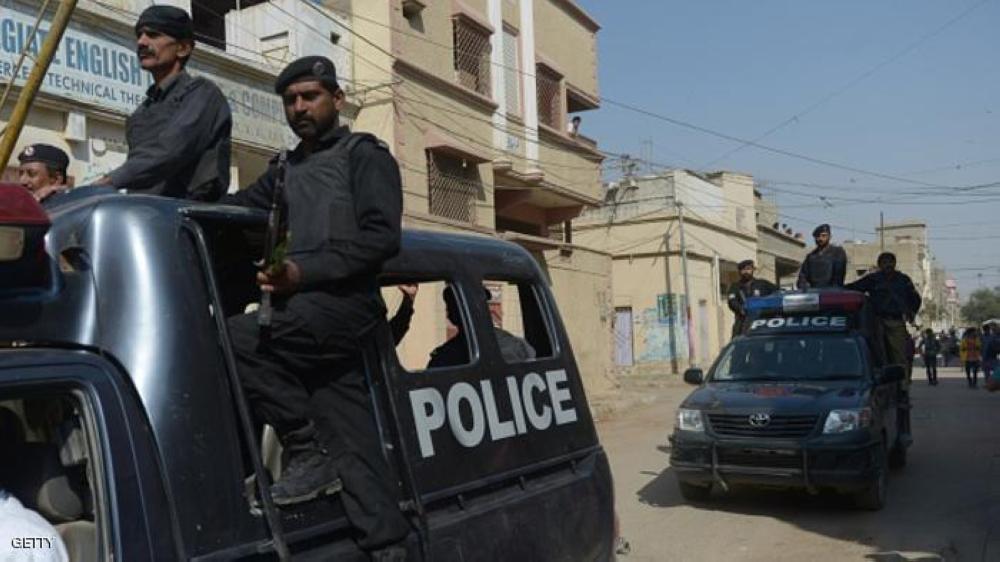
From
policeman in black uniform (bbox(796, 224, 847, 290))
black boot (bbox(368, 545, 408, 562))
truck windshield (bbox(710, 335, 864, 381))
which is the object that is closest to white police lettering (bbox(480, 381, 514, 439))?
black boot (bbox(368, 545, 408, 562))

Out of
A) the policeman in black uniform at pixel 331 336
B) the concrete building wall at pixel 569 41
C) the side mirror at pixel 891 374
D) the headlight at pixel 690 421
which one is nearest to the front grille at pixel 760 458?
the headlight at pixel 690 421

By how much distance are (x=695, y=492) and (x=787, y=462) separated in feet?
3.76

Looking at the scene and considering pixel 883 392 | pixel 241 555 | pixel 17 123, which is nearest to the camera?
pixel 241 555

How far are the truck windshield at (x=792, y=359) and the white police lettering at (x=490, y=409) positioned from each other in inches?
225

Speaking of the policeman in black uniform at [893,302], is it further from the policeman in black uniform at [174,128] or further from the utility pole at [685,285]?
the utility pole at [685,285]

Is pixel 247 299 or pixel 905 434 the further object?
pixel 905 434

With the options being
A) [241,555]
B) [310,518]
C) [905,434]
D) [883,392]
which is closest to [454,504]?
[310,518]

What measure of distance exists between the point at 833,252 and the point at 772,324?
6.50 feet

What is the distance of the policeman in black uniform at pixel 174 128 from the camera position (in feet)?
9.25

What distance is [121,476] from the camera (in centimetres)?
193

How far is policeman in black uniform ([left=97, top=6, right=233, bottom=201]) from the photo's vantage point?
282cm

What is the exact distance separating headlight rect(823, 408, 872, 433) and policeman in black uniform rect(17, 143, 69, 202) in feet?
20.6

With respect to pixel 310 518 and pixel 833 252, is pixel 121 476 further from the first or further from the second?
pixel 833 252

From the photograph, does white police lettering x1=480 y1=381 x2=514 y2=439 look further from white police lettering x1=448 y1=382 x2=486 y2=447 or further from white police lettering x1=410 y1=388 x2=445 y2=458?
white police lettering x1=410 y1=388 x2=445 y2=458
